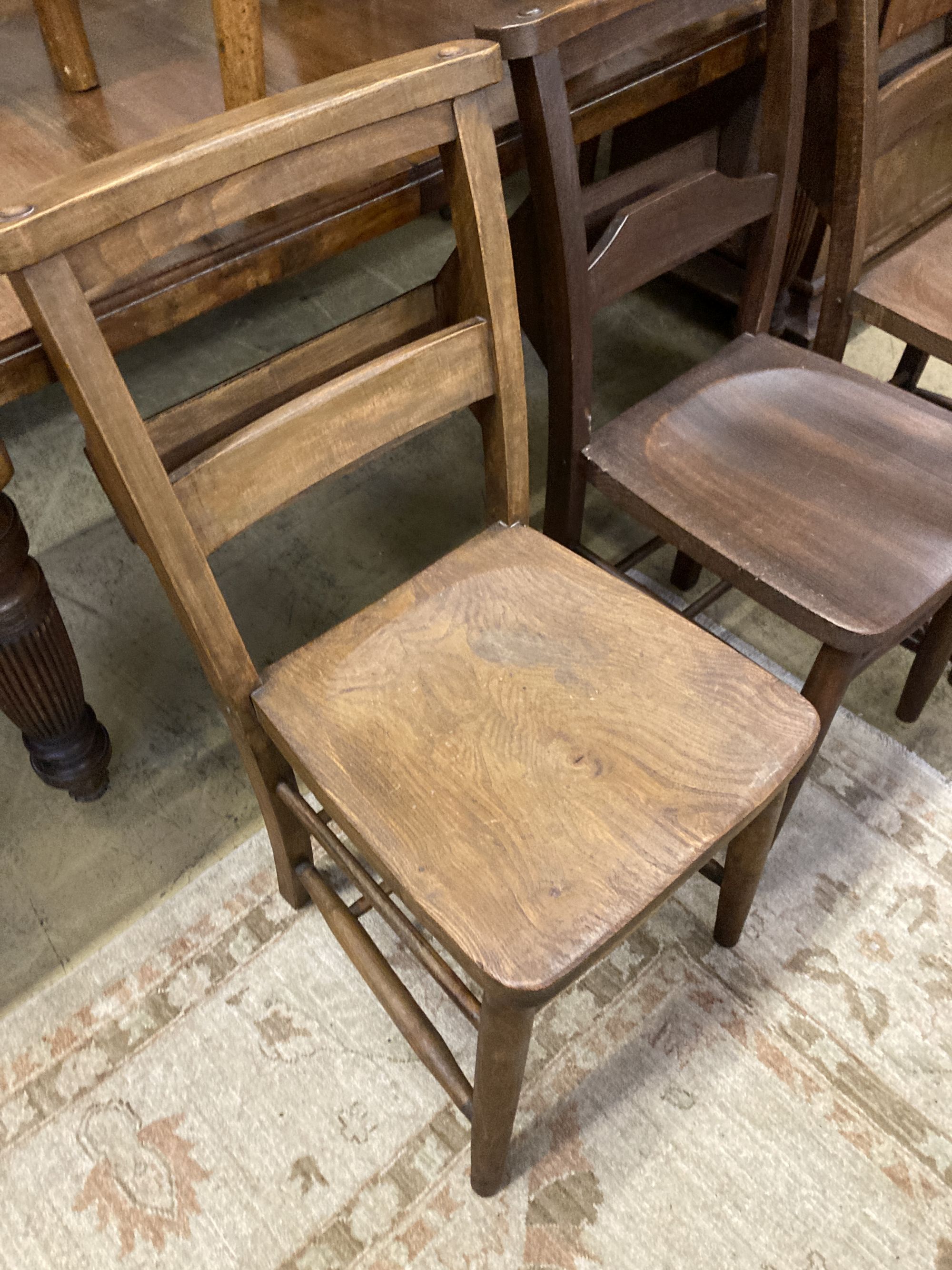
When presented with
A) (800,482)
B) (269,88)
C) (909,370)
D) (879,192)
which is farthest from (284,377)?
(909,370)

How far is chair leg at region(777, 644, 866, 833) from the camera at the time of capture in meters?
1.01

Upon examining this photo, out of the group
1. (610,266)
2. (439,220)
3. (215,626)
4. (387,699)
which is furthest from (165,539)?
(439,220)

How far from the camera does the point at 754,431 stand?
3.83ft

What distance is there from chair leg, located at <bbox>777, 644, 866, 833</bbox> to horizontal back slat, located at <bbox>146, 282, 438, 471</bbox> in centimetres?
59

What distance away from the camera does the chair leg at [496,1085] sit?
0.78 metres

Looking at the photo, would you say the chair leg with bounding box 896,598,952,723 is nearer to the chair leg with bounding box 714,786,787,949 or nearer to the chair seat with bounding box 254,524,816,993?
the chair leg with bounding box 714,786,787,949

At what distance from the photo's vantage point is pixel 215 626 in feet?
2.79

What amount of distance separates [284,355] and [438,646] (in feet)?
1.12

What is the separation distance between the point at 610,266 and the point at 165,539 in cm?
60

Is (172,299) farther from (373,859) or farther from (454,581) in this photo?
(373,859)

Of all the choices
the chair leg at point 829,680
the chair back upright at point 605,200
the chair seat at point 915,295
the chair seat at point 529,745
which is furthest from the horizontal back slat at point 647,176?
the chair leg at point 829,680

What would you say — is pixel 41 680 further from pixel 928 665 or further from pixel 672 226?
pixel 928 665

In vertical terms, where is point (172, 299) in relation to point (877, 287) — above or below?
above

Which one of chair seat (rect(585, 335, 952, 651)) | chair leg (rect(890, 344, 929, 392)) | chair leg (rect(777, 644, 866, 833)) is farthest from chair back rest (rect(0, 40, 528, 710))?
chair leg (rect(890, 344, 929, 392))
